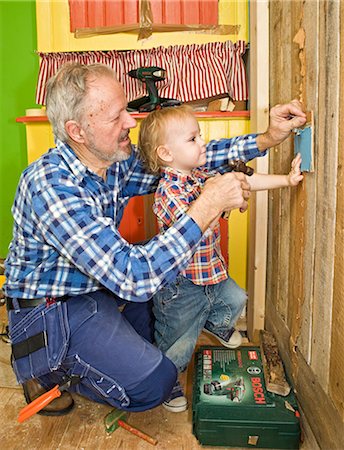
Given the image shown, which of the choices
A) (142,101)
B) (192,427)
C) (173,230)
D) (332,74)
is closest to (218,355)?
(192,427)

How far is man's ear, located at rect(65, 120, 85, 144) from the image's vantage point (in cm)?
131

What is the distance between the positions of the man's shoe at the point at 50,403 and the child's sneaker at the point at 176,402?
0.33 metres

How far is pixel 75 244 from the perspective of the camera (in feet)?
3.71

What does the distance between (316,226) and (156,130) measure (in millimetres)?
631

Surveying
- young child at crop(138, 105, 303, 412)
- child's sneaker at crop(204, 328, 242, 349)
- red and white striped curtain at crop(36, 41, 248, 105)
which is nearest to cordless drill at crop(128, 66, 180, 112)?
red and white striped curtain at crop(36, 41, 248, 105)

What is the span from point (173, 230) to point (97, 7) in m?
1.79

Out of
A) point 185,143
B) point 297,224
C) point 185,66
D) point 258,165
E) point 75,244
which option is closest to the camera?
point 75,244

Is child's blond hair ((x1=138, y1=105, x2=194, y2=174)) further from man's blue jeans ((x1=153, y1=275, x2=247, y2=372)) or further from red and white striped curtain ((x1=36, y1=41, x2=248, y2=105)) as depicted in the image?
red and white striped curtain ((x1=36, y1=41, x2=248, y2=105))

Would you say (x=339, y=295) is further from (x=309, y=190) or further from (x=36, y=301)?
(x=36, y=301)

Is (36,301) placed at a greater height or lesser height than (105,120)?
lesser

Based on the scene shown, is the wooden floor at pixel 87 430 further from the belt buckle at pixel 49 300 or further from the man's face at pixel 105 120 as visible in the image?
the man's face at pixel 105 120

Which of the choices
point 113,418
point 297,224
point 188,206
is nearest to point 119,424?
point 113,418

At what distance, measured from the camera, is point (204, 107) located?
242 cm

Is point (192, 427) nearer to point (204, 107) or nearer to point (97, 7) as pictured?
point (204, 107)
